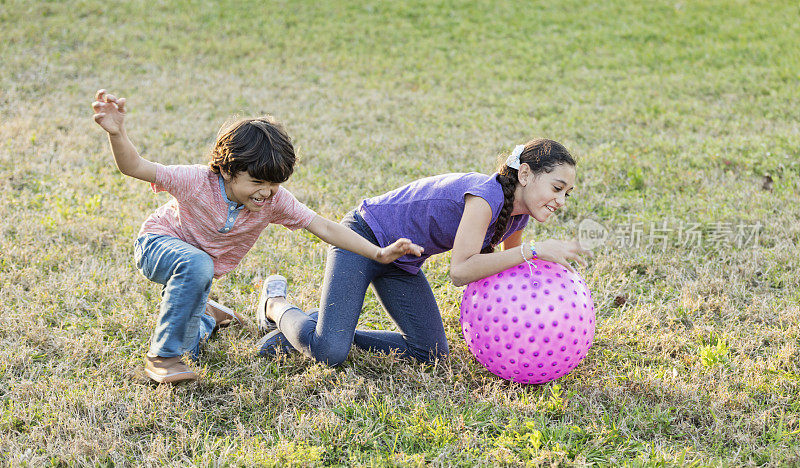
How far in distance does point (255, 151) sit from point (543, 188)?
61.5 inches

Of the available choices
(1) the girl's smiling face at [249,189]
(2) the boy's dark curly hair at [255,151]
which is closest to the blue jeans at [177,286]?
(1) the girl's smiling face at [249,189]

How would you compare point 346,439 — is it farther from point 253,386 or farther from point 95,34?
point 95,34

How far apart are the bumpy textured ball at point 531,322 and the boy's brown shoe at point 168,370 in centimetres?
160

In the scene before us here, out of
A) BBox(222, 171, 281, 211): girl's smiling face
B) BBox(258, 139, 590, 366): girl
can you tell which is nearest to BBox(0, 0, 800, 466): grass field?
BBox(258, 139, 590, 366): girl

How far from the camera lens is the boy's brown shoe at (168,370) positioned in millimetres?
3553

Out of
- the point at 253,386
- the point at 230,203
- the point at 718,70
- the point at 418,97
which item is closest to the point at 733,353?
the point at 253,386

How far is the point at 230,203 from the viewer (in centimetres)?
373

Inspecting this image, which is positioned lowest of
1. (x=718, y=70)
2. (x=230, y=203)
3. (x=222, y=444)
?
(x=222, y=444)

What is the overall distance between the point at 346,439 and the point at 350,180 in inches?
157

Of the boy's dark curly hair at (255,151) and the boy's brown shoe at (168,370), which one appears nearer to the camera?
the boy's dark curly hair at (255,151)

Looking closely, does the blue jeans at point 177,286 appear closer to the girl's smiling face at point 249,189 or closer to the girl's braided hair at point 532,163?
the girl's smiling face at point 249,189

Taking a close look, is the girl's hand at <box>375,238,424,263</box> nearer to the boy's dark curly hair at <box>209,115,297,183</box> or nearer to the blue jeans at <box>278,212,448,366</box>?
the blue jeans at <box>278,212,448,366</box>

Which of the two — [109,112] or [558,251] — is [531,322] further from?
[109,112]

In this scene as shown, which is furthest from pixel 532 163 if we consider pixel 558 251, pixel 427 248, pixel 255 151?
pixel 255 151
